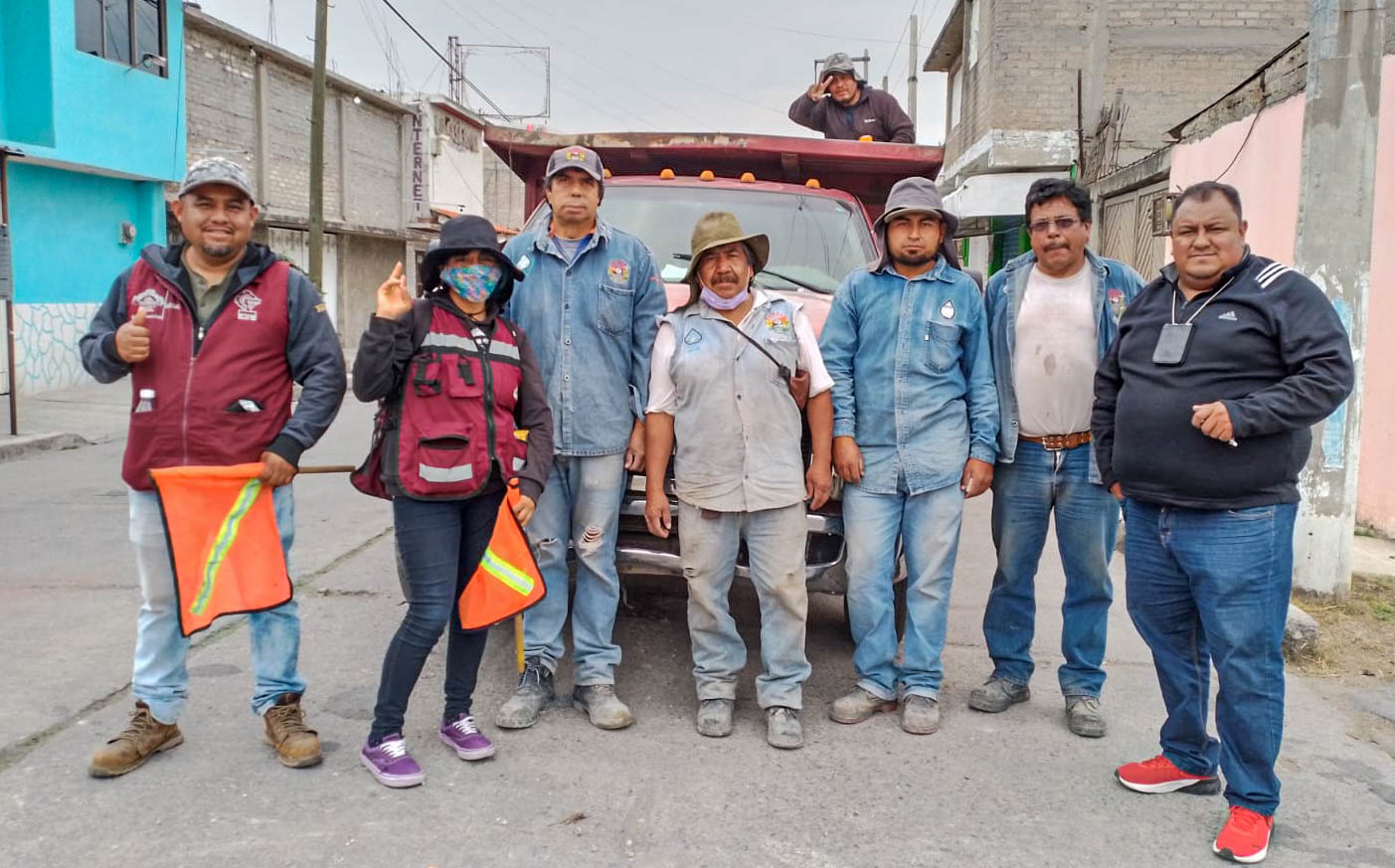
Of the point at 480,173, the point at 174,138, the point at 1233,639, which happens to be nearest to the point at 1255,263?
the point at 1233,639

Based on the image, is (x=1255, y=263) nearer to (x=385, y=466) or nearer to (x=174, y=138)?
(x=385, y=466)

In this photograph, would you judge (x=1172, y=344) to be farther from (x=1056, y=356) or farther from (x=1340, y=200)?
(x=1340, y=200)

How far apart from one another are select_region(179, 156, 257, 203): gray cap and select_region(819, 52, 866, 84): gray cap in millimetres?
4699

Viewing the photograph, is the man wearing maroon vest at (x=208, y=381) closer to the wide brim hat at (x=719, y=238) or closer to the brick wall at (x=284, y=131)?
the wide brim hat at (x=719, y=238)

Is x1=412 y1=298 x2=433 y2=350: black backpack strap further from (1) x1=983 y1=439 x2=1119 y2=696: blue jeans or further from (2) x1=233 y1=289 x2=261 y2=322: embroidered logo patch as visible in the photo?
(1) x1=983 y1=439 x2=1119 y2=696: blue jeans

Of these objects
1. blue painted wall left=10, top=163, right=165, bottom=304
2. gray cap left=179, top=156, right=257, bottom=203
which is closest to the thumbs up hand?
gray cap left=179, top=156, right=257, bottom=203

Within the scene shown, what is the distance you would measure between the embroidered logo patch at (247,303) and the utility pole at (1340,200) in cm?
489

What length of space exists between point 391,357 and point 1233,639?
2.60 meters

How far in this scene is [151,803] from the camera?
327cm

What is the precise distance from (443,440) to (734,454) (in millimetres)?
998

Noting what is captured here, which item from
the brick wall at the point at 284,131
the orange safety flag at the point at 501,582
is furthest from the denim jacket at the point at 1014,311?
the brick wall at the point at 284,131

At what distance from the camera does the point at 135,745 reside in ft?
11.5

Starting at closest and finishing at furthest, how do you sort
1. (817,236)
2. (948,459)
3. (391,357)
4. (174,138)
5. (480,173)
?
1. (391,357)
2. (948,459)
3. (817,236)
4. (174,138)
5. (480,173)

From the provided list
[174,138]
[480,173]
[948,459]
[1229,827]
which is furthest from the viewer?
[480,173]
